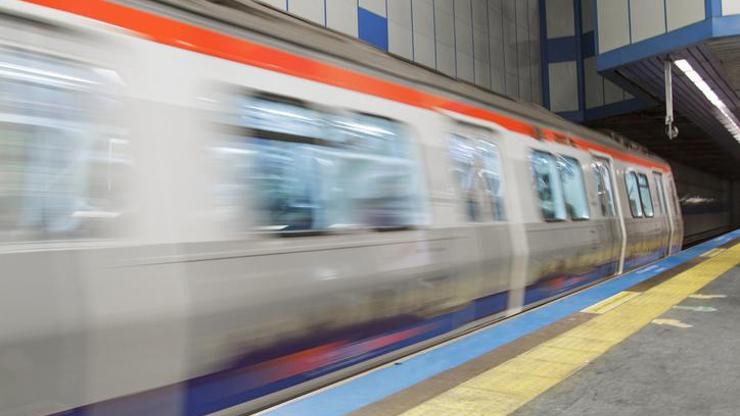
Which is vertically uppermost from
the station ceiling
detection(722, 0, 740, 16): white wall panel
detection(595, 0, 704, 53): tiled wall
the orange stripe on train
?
detection(595, 0, 704, 53): tiled wall

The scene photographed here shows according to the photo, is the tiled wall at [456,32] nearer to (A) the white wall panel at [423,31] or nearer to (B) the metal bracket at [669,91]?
(A) the white wall panel at [423,31]

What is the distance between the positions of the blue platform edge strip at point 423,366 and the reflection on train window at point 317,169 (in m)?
0.94

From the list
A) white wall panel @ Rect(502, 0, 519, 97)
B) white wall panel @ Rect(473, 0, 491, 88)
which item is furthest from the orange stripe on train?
white wall panel @ Rect(502, 0, 519, 97)

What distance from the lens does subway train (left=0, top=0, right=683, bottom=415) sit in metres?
2.25

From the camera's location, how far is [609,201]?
795cm

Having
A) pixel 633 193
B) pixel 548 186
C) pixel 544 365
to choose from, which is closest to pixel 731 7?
pixel 633 193

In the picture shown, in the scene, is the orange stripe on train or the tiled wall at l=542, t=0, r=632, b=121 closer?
the orange stripe on train

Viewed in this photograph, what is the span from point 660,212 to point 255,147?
9656 millimetres

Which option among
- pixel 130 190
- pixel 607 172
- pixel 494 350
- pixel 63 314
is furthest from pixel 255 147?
pixel 607 172

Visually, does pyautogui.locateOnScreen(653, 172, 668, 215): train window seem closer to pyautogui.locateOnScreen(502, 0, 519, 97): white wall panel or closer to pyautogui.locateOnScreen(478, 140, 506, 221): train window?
pyautogui.locateOnScreen(478, 140, 506, 221): train window

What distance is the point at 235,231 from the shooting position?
294cm

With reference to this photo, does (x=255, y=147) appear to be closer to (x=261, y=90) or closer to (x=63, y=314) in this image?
(x=261, y=90)

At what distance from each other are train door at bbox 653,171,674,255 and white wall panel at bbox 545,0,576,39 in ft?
42.7

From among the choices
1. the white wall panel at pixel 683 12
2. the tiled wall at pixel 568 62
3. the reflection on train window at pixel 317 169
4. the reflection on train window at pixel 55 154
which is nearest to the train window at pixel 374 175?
the reflection on train window at pixel 317 169
